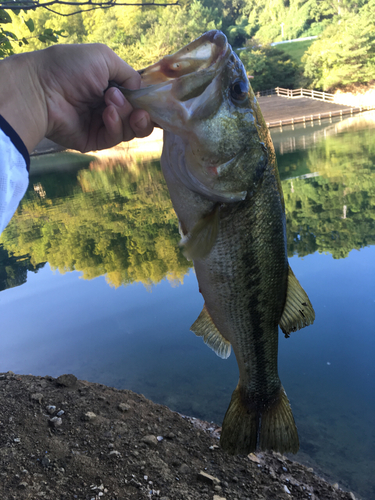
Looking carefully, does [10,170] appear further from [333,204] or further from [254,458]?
[333,204]

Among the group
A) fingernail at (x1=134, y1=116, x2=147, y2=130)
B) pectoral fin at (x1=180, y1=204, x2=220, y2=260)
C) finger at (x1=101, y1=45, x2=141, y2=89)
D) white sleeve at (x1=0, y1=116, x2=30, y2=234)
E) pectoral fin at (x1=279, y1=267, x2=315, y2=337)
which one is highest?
finger at (x1=101, y1=45, x2=141, y2=89)

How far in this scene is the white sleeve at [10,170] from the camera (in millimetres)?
1423

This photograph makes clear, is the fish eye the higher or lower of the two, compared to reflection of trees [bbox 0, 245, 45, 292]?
higher

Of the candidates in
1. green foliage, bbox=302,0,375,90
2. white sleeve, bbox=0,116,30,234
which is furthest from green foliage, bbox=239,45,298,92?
white sleeve, bbox=0,116,30,234

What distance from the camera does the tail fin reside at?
7.41 ft

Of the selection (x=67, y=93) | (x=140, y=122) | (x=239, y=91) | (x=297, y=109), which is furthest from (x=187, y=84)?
(x=297, y=109)

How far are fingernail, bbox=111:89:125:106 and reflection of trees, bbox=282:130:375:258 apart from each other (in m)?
6.09

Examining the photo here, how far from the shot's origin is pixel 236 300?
210 cm

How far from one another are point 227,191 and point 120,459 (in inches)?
82.2

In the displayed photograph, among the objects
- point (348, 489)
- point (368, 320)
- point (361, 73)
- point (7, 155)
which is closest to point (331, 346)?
point (368, 320)

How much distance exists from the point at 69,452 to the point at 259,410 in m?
1.42

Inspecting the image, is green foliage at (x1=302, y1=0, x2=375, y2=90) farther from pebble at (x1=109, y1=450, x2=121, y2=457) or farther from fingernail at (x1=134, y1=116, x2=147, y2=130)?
pebble at (x1=109, y1=450, x2=121, y2=457)

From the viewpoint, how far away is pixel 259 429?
233cm

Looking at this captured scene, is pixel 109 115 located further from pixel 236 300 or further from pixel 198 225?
pixel 236 300
